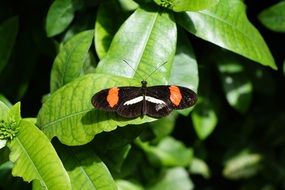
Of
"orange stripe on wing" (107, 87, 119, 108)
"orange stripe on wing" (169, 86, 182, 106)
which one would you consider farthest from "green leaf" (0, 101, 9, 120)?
"orange stripe on wing" (169, 86, 182, 106)

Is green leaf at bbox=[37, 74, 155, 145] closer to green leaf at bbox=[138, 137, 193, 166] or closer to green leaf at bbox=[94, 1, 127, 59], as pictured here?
green leaf at bbox=[94, 1, 127, 59]

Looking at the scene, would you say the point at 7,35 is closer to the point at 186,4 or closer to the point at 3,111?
the point at 3,111

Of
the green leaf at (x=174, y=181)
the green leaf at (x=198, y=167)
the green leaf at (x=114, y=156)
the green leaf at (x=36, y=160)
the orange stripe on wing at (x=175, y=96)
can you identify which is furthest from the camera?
the green leaf at (x=198, y=167)

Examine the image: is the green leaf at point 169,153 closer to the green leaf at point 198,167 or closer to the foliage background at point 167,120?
the foliage background at point 167,120

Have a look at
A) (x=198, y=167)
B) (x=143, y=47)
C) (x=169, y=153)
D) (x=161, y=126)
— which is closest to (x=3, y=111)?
(x=143, y=47)

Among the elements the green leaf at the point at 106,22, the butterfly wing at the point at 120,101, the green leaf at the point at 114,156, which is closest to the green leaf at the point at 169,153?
the green leaf at the point at 114,156

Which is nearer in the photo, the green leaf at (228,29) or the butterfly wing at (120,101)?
the butterfly wing at (120,101)

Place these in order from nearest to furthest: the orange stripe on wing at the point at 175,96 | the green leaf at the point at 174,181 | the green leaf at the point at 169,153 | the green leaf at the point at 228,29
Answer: the orange stripe on wing at the point at 175,96
the green leaf at the point at 228,29
the green leaf at the point at 169,153
the green leaf at the point at 174,181

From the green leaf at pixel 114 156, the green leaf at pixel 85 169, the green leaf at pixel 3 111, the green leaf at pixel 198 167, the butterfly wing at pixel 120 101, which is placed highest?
the butterfly wing at pixel 120 101
